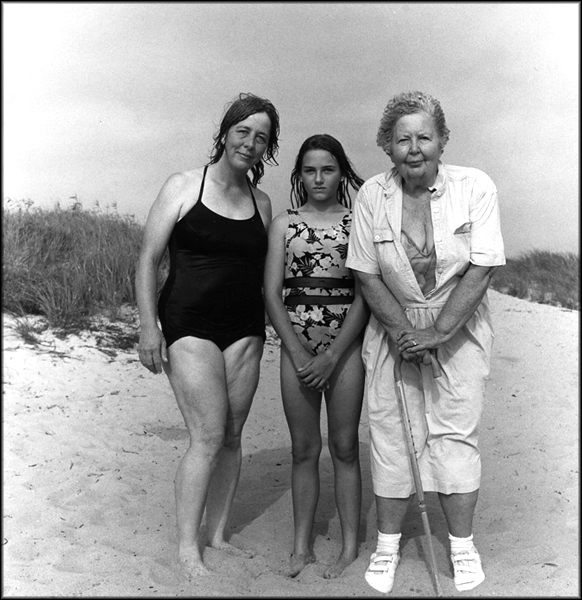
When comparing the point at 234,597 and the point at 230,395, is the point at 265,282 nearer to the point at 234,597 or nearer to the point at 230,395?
the point at 230,395

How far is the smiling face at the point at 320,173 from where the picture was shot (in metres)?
3.64

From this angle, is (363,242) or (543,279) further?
(543,279)

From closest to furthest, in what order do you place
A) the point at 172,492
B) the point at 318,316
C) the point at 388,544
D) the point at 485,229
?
the point at 485,229 → the point at 388,544 → the point at 318,316 → the point at 172,492

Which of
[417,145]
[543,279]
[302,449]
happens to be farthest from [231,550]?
[543,279]

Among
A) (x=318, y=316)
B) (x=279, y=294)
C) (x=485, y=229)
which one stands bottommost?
(x=318, y=316)

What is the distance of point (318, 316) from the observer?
11.9ft

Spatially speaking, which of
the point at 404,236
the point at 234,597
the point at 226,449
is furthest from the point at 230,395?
the point at 404,236

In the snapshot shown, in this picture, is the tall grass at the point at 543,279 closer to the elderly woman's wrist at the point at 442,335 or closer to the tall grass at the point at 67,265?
the tall grass at the point at 67,265

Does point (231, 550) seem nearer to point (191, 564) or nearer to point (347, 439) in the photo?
point (191, 564)

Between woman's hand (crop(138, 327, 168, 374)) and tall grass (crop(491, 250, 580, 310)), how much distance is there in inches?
395

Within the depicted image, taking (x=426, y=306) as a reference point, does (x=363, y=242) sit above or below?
above

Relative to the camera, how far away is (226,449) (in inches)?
155

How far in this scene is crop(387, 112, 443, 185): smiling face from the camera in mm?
3293

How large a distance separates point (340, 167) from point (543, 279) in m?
11.3
